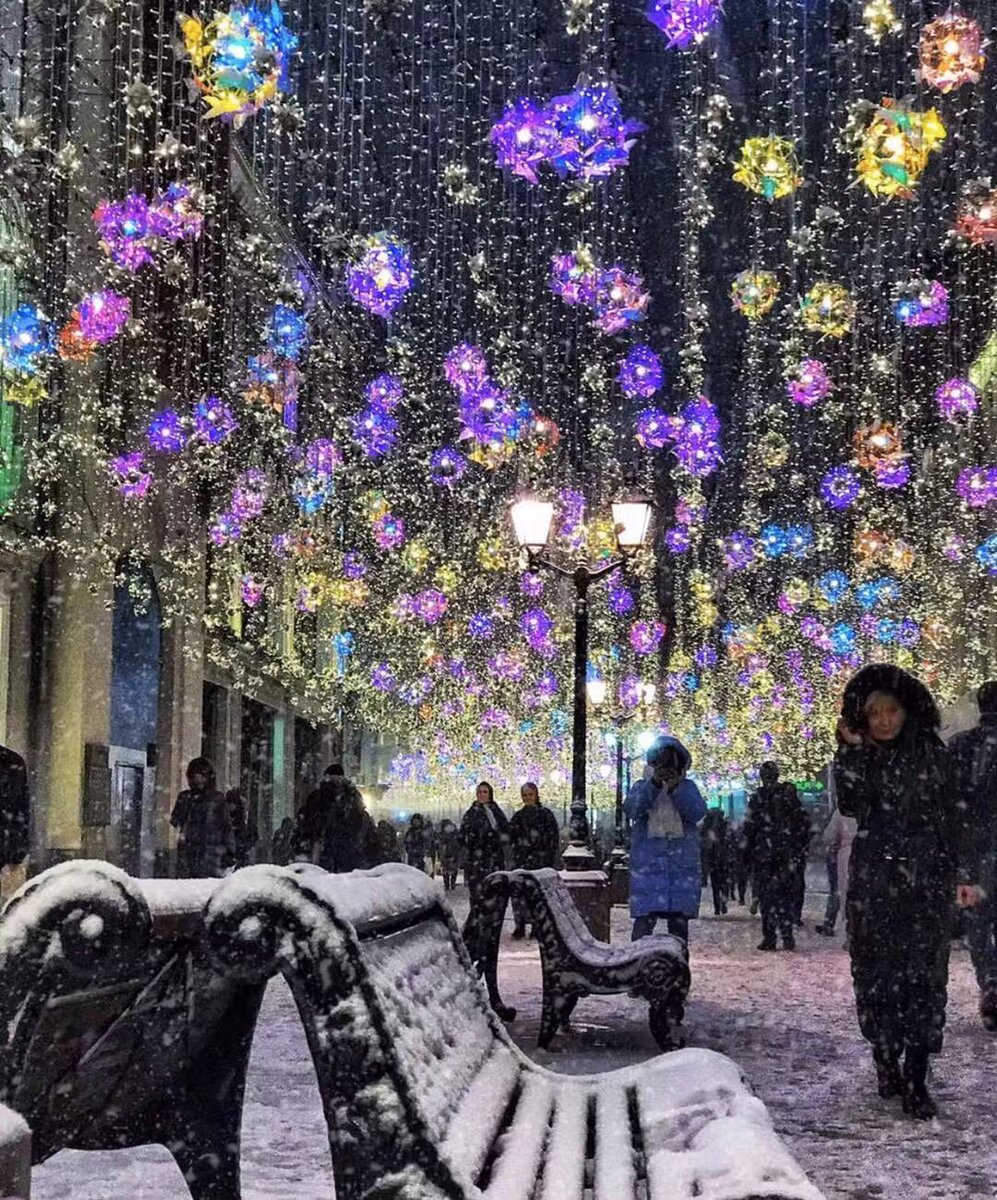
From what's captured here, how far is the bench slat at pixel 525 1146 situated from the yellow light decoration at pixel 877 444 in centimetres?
1473

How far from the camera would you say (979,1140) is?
6016mm

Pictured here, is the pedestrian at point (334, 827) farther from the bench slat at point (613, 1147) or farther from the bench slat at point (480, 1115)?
the bench slat at point (613, 1147)

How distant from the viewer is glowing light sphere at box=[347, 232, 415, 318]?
47.1 feet

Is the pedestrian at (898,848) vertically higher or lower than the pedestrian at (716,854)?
higher

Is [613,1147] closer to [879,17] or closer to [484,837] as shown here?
[879,17]

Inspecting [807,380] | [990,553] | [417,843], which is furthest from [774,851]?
[417,843]

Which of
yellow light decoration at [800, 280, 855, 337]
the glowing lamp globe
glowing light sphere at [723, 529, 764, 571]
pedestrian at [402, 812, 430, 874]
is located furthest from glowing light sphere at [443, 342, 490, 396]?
pedestrian at [402, 812, 430, 874]

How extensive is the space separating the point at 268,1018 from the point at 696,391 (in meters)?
12.6

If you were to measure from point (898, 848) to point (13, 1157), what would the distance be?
556 cm

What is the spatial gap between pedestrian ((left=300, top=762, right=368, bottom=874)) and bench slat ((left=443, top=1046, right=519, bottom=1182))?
11.9 meters

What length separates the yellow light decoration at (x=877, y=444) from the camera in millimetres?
18000

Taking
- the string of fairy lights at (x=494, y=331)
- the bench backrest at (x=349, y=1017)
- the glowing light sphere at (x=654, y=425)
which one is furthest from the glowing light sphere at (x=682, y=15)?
the glowing light sphere at (x=654, y=425)

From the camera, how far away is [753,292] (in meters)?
12.5

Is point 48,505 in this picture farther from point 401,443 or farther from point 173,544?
point 401,443
